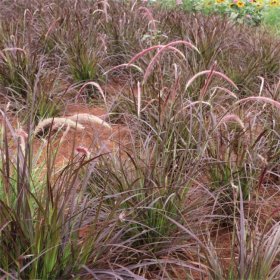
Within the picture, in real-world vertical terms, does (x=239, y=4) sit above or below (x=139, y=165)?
below

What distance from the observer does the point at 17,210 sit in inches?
80.5

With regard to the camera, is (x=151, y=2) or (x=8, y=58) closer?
(x=8, y=58)

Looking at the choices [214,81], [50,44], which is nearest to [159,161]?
[214,81]

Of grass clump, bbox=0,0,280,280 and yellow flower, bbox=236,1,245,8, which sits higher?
grass clump, bbox=0,0,280,280

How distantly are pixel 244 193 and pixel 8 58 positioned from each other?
8.25 ft

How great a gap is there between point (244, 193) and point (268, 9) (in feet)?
24.6

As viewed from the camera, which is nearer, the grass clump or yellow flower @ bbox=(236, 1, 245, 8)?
the grass clump

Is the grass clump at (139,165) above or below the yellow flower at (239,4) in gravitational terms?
above

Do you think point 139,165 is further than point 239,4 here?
No

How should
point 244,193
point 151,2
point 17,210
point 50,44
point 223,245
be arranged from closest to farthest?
1. point 17,210
2. point 223,245
3. point 244,193
4. point 50,44
5. point 151,2

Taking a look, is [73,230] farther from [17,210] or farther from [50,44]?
[50,44]

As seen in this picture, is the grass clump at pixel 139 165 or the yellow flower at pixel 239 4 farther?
the yellow flower at pixel 239 4

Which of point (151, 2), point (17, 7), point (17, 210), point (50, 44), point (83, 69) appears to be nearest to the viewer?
point (17, 210)

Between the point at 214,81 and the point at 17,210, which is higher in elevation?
the point at 17,210
